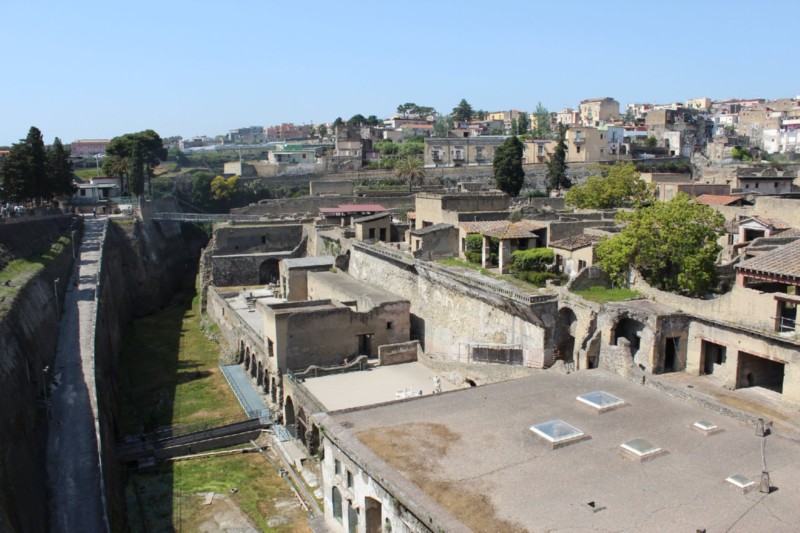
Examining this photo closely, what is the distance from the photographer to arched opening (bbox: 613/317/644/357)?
2250cm

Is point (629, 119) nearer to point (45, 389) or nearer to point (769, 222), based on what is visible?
point (769, 222)

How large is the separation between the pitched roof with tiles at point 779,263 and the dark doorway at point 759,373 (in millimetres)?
2591

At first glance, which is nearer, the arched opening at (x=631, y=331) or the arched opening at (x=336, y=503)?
the arched opening at (x=336, y=503)

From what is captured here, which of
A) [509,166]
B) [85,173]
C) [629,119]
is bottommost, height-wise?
[85,173]

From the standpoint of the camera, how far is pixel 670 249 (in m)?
24.7

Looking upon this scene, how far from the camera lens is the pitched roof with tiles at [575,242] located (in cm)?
2947

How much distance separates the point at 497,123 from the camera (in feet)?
409

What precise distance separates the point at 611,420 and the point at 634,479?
2707 millimetres

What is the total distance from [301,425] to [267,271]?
26437 mm

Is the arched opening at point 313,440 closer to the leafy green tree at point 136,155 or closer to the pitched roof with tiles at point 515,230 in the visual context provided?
the pitched roof with tiles at point 515,230

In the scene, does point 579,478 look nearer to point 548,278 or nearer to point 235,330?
point 548,278

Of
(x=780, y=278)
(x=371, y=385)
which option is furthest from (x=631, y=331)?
(x=371, y=385)

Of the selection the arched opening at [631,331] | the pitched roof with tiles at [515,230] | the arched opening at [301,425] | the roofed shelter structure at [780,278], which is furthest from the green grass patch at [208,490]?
the roofed shelter structure at [780,278]

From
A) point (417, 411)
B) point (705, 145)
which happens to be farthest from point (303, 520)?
point (705, 145)
